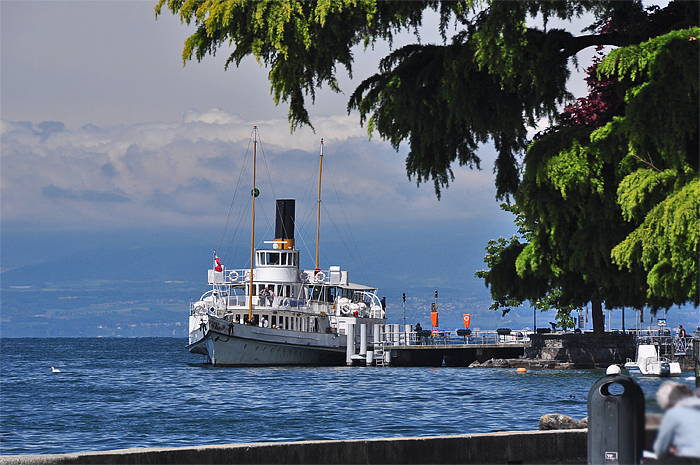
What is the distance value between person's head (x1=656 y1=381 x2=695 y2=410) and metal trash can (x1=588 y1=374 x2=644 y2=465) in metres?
1.89

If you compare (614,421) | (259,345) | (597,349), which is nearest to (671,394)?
(614,421)

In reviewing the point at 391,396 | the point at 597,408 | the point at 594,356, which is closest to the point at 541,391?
the point at 391,396

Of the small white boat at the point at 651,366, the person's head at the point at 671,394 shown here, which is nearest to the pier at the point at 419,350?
the small white boat at the point at 651,366

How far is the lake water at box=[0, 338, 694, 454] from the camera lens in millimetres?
22344

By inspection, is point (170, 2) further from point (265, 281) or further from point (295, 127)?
point (265, 281)

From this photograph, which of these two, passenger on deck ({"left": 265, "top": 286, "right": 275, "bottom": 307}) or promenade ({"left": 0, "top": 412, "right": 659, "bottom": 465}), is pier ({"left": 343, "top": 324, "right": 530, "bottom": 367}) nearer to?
passenger on deck ({"left": 265, "top": 286, "right": 275, "bottom": 307})

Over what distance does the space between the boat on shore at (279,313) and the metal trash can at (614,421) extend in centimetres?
4781

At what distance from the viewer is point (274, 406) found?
100ft

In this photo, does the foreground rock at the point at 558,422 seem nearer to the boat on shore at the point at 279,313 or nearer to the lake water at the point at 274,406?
the lake water at the point at 274,406

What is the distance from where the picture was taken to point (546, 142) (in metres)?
10.1

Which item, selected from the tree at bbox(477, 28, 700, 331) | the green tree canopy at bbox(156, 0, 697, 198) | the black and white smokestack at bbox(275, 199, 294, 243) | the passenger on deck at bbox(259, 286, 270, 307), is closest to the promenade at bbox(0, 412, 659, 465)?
the tree at bbox(477, 28, 700, 331)

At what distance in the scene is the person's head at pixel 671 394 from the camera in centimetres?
504

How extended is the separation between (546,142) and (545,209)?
2.60ft

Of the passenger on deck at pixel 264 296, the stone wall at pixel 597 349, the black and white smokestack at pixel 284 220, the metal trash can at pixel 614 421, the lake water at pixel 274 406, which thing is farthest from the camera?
the black and white smokestack at pixel 284 220
